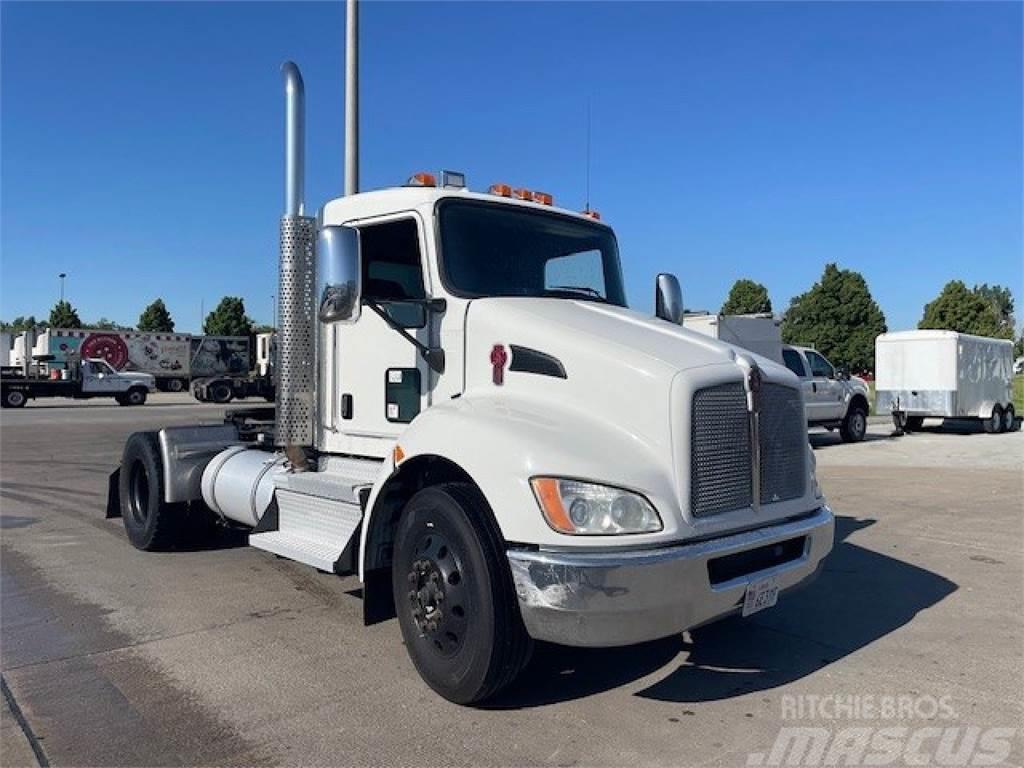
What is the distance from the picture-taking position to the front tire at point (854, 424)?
19.6 m

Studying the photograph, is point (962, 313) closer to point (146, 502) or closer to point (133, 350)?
point (133, 350)

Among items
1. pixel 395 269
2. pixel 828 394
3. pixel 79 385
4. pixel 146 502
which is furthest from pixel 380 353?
pixel 79 385

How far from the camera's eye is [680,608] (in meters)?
3.64

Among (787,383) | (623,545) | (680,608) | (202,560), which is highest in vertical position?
(787,383)

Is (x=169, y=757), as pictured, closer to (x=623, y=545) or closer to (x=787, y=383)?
(x=623, y=545)

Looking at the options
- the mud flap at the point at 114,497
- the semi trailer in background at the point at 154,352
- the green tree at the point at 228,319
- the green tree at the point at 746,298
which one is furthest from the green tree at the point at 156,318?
the mud flap at the point at 114,497

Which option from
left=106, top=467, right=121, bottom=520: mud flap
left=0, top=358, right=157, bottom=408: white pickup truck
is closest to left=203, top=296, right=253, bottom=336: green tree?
left=0, top=358, right=157, bottom=408: white pickup truck

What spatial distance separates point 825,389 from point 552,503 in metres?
16.3

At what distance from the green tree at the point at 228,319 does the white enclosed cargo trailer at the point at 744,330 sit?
62176mm

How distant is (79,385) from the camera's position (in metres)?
34.8

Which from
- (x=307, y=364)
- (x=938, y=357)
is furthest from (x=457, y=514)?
(x=938, y=357)

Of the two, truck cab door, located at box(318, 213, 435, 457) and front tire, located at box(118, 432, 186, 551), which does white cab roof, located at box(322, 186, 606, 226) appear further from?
front tire, located at box(118, 432, 186, 551)

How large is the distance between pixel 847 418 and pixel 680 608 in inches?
684

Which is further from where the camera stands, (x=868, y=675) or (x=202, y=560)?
(x=202, y=560)
